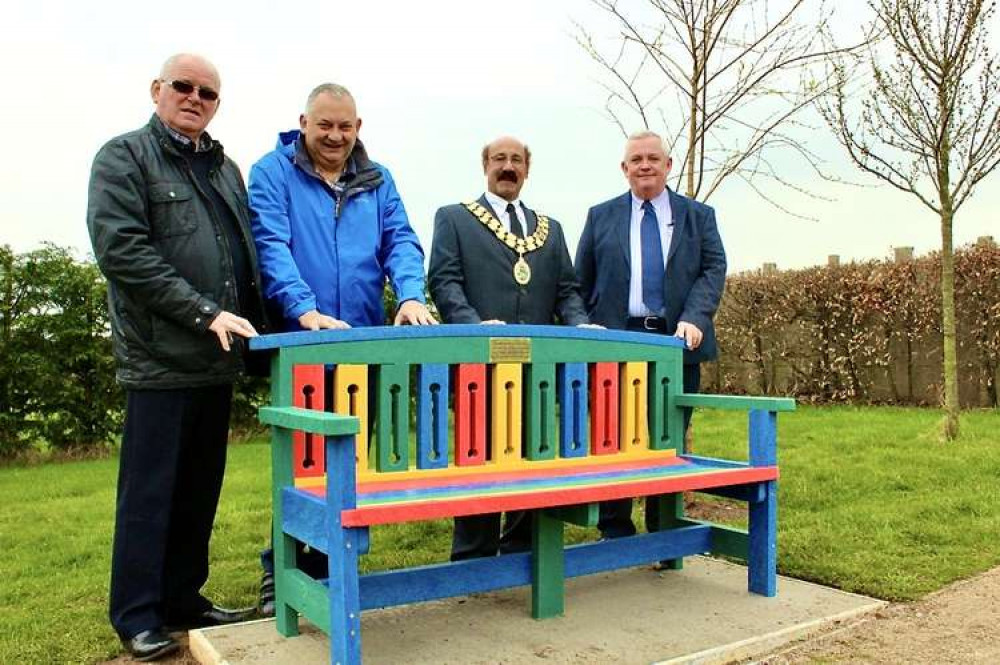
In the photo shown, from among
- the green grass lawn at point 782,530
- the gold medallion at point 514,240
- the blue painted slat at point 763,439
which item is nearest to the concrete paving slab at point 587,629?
the green grass lawn at point 782,530

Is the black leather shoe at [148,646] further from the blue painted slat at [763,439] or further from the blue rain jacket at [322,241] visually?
the blue painted slat at [763,439]

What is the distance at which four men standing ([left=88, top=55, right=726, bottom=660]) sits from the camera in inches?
137

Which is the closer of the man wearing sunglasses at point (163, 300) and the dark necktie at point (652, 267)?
the man wearing sunglasses at point (163, 300)

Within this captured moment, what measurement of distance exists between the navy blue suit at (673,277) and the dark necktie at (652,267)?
0.12 ft

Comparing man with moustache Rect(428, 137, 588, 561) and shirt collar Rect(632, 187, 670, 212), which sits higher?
shirt collar Rect(632, 187, 670, 212)

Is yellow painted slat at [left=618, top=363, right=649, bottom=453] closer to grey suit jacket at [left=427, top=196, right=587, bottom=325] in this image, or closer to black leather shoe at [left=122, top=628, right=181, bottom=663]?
grey suit jacket at [left=427, top=196, right=587, bottom=325]

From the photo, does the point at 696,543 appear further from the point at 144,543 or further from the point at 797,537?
the point at 144,543

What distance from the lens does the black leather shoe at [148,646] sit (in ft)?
11.4

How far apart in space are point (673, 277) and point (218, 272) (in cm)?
232

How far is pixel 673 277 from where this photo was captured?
4.80 meters

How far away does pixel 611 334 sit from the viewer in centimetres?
435

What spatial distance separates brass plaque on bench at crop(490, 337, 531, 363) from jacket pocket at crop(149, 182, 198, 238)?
131cm

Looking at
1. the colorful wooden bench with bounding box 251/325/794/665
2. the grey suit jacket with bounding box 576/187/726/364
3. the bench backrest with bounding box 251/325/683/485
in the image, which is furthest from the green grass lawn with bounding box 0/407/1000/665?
the grey suit jacket with bounding box 576/187/726/364

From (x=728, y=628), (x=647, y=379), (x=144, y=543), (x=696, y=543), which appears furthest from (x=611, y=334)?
(x=144, y=543)
